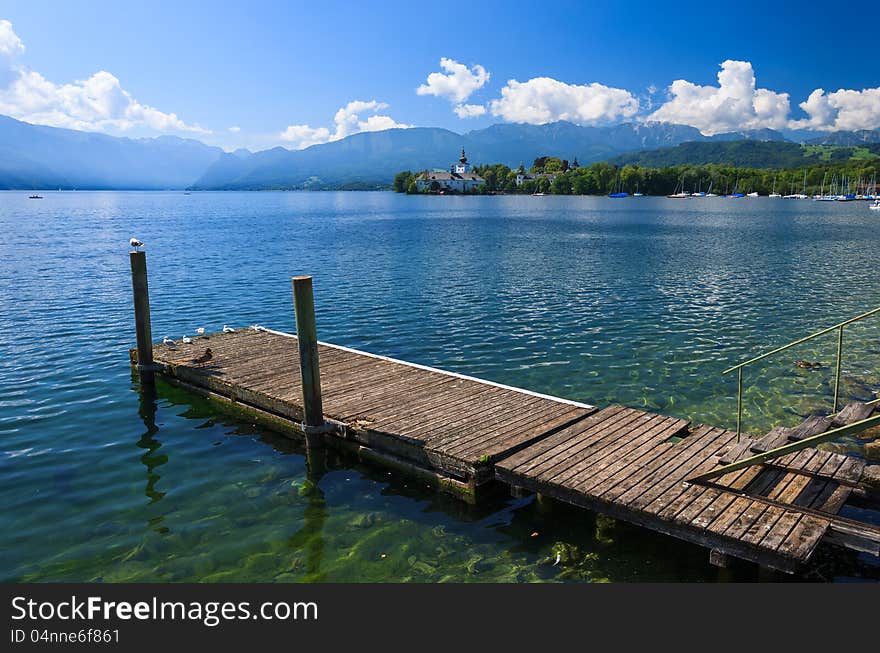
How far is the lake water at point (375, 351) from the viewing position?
10.7 m

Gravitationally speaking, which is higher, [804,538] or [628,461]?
[628,461]

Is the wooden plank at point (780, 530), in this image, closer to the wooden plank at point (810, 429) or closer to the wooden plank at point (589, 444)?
the wooden plank at point (810, 429)

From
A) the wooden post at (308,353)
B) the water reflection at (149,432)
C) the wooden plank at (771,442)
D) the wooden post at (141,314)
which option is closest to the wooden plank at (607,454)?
the wooden plank at (771,442)

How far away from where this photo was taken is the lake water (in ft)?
35.2

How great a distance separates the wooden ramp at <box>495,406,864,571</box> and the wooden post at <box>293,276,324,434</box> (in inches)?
179

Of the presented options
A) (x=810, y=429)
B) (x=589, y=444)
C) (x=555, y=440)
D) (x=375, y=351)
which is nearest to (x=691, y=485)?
(x=589, y=444)

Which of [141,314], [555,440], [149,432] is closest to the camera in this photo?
[555,440]

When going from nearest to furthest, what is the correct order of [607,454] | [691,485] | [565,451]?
[691,485] → [607,454] → [565,451]

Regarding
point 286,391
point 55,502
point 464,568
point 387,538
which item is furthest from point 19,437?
point 464,568

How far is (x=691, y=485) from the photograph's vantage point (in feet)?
35.2

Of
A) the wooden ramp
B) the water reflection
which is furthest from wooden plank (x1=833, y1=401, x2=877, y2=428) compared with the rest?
the water reflection

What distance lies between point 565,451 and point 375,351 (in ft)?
42.4

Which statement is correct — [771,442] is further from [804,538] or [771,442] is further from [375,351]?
[375,351]

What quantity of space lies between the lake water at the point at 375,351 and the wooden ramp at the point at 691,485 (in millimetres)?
843
